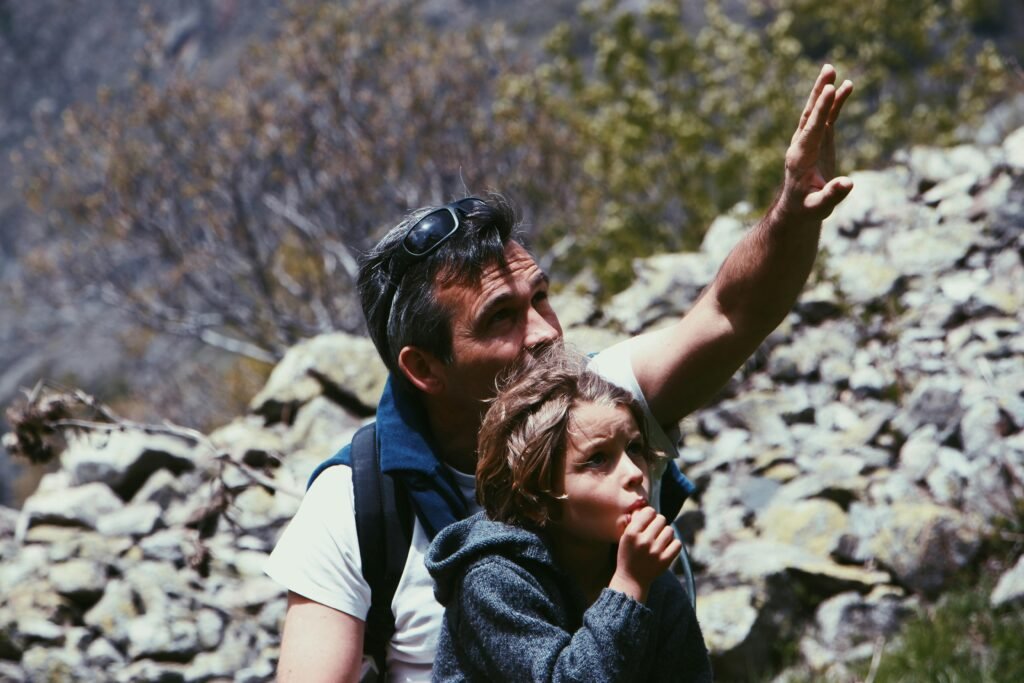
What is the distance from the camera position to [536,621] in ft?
7.42

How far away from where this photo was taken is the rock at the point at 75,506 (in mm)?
6738

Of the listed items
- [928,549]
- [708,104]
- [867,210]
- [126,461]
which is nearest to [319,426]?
[126,461]

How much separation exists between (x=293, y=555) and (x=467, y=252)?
2.58 feet

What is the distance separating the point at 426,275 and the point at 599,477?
72 cm

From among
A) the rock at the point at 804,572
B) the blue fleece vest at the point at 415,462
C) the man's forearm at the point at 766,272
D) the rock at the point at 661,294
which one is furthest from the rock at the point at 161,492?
the man's forearm at the point at 766,272

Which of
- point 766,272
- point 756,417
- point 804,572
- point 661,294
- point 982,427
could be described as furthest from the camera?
point 661,294

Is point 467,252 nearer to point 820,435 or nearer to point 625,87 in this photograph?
point 820,435

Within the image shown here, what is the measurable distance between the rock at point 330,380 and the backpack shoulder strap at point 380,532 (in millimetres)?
4652

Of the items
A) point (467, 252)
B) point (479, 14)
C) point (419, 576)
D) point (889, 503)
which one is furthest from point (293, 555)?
point (479, 14)

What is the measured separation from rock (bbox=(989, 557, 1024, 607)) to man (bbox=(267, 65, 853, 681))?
2358 millimetres

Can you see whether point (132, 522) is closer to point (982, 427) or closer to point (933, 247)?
point (982, 427)

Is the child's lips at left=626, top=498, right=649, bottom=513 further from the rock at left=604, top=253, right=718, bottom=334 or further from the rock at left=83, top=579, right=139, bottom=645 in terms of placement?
the rock at left=604, top=253, right=718, bottom=334

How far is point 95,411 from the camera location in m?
4.60

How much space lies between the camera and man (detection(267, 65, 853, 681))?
103 inches
